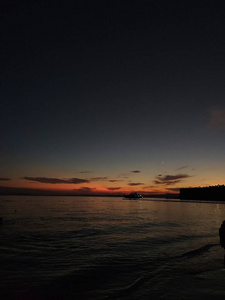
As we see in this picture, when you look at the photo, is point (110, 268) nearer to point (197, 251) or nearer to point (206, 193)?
point (197, 251)

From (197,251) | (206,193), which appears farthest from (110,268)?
(206,193)

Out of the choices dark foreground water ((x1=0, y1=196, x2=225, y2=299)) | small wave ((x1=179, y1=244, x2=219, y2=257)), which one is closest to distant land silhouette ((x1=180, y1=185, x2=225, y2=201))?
small wave ((x1=179, y1=244, x2=219, y2=257))

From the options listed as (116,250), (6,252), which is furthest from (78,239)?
(6,252)

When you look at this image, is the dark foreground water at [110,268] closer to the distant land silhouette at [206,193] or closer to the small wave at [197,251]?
the small wave at [197,251]

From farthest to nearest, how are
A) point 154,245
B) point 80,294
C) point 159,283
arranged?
point 154,245 < point 159,283 < point 80,294

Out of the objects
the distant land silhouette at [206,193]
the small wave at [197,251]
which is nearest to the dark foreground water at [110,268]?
the small wave at [197,251]

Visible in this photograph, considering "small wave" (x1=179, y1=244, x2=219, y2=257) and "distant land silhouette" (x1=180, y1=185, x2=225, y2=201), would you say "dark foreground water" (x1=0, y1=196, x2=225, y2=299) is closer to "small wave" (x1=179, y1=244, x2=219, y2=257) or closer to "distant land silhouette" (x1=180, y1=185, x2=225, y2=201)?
"small wave" (x1=179, y1=244, x2=219, y2=257)

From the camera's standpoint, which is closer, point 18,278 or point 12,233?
point 18,278

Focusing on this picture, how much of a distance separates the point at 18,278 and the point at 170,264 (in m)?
8.68

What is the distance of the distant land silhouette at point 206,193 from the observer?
14154cm

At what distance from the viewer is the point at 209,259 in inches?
654

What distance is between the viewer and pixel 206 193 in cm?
15238

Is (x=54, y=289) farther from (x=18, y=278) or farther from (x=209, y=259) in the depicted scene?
(x=209, y=259)

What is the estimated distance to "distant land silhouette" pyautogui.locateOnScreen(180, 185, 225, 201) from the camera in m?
142
